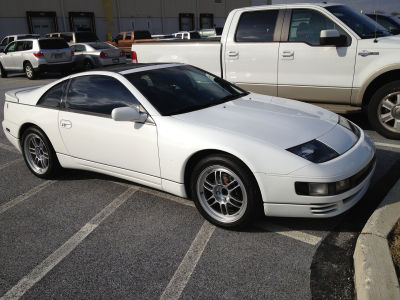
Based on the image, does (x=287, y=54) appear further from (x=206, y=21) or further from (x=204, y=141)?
(x=206, y=21)

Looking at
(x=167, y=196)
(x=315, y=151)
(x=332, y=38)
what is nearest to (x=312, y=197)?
(x=315, y=151)

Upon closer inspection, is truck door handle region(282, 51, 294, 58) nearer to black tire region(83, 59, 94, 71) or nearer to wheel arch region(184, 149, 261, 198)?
wheel arch region(184, 149, 261, 198)

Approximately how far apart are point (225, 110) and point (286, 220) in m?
1.22

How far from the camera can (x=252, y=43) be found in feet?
20.9

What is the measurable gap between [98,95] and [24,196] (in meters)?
1.48

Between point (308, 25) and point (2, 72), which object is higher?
point (308, 25)

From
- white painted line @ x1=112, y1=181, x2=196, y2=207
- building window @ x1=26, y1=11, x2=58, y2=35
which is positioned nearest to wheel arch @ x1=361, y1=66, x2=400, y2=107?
white painted line @ x1=112, y1=181, x2=196, y2=207

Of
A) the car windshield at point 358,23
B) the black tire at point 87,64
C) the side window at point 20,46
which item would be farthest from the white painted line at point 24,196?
the side window at point 20,46

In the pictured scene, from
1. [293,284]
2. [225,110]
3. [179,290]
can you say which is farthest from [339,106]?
[179,290]

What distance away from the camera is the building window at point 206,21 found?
41156 mm

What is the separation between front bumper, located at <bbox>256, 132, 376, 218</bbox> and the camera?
3.00 meters

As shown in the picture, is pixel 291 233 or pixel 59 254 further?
pixel 291 233

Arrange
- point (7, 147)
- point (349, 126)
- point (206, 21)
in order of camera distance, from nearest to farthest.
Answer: point (349, 126)
point (7, 147)
point (206, 21)

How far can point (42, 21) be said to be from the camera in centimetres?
2986
